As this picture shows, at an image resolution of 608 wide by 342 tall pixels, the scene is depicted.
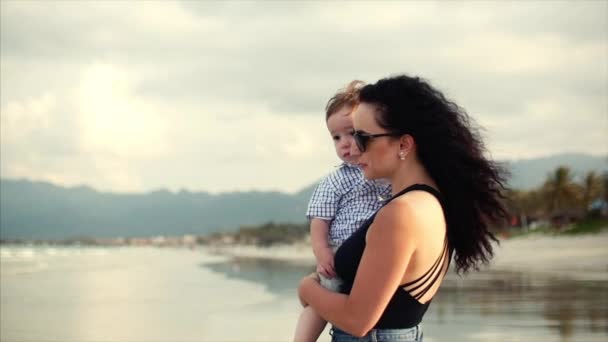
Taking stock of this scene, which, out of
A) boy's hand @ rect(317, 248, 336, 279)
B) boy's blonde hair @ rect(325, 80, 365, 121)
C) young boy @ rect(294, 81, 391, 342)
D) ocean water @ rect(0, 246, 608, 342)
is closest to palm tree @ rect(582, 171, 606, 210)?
ocean water @ rect(0, 246, 608, 342)

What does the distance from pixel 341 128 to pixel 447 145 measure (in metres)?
1.18

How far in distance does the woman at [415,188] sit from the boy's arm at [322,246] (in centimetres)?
17

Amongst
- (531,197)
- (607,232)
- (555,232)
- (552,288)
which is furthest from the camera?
(531,197)

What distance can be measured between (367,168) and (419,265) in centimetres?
32

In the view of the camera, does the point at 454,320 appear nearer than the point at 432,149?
No

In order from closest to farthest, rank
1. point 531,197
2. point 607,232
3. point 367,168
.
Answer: point 367,168 → point 607,232 → point 531,197

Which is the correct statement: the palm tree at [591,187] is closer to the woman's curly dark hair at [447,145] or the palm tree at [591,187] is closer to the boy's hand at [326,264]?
the boy's hand at [326,264]

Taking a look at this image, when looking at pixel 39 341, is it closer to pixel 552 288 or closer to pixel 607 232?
pixel 552 288

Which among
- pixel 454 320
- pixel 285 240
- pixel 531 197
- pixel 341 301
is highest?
pixel 341 301

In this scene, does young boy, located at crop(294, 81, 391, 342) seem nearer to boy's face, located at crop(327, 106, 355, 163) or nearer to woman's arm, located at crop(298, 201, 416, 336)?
boy's face, located at crop(327, 106, 355, 163)

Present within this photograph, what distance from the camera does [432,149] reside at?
2076 millimetres

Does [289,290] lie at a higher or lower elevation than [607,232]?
higher

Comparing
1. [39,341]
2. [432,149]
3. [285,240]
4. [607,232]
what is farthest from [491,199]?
[285,240]

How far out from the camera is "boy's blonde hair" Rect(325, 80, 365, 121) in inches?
125
